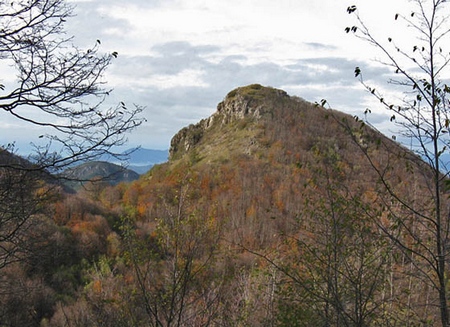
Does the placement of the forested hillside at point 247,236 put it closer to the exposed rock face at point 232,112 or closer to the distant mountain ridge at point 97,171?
the exposed rock face at point 232,112

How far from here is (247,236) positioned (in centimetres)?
3909

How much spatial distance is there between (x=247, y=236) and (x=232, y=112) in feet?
106

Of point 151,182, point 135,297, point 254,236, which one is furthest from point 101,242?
point 135,297

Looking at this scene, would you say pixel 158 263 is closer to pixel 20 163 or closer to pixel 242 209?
pixel 20 163

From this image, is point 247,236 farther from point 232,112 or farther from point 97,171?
point 97,171

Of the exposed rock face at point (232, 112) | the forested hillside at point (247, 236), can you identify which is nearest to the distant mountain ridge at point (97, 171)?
the forested hillside at point (247, 236)

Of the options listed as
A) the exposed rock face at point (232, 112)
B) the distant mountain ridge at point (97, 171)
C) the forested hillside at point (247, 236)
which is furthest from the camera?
the exposed rock face at point (232, 112)

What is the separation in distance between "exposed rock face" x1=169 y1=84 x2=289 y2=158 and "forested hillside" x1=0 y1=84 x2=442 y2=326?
0.30 m

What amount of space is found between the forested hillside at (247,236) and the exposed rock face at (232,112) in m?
0.30

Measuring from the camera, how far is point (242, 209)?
46.3 metres

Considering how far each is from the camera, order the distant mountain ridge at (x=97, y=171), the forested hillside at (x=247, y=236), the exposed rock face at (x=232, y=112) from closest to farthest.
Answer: the forested hillside at (x=247, y=236)
the distant mountain ridge at (x=97, y=171)
the exposed rock face at (x=232, y=112)

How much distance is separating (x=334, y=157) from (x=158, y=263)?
353 centimetres

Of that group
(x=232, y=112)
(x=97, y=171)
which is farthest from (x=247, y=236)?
(x=97, y=171)

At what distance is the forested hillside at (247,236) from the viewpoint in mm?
6051
